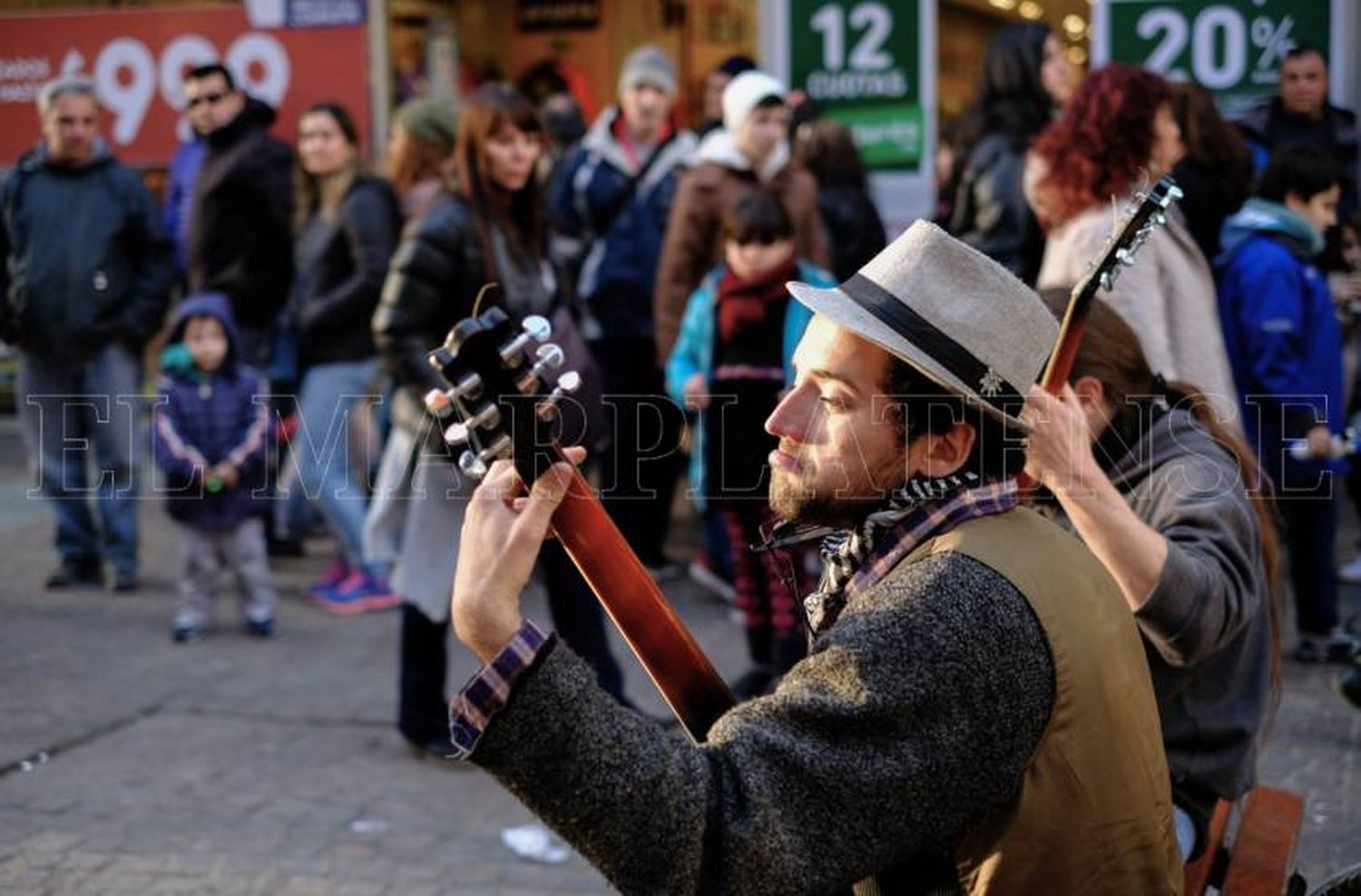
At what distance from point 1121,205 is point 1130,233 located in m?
2.00

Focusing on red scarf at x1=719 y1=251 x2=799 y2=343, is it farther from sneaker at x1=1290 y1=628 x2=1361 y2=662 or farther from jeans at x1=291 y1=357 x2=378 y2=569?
sneaker at x1=1290 y1=628 x2=1361 y2=662

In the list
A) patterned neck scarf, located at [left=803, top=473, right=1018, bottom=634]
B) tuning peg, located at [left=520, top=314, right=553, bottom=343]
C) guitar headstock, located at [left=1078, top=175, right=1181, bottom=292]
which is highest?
guitar headstock, located at [left=1078, top=175, right=1181, bottom=292]

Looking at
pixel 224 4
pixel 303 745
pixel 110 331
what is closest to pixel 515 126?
pixel 303 745

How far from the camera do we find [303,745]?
18.2 feet

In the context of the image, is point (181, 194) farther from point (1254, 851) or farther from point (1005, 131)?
point (1254, 851)

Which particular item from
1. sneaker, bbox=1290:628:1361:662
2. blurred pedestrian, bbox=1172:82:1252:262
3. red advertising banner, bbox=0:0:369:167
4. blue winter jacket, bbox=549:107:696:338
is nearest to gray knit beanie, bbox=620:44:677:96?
blue winter jacket, bbox=549:107:696:338

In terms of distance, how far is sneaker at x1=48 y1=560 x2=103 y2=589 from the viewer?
25.3 ft

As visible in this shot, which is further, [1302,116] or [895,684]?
[1302,116]

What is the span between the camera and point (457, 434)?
2027mm

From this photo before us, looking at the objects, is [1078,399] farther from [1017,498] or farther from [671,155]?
[671,155]

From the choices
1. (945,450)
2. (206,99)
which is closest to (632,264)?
(206,99)

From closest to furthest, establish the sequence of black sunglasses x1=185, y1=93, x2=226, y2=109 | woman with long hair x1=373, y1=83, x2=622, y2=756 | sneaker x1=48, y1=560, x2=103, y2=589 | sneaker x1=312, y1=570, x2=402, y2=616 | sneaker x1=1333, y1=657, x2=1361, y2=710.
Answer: sneaker x1=1333, y1=657, x2=1361, y2=710
woman with long hair x1=373, y1=83, x2=622, y2=756
sneaker x1=312, y1=570, x2=402, y2=616
sneaker x1=48, y1=560, x2=103, y2=589
black sunglasses x1=185, y1=93, x2=226, y2=109

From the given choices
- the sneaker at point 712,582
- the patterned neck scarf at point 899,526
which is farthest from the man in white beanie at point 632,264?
the patterned neck scarf at point 899,526

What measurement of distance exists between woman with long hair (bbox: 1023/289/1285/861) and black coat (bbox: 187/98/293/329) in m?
5.26
